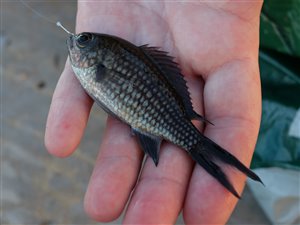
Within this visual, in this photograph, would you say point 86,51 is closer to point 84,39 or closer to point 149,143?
point 84,39

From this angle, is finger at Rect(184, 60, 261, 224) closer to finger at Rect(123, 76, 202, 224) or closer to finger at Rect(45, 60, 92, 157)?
finger at Rect(123, 76, 202, 224)

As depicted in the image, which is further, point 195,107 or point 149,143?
point 195,107

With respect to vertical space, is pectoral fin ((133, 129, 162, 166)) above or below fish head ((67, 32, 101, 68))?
below

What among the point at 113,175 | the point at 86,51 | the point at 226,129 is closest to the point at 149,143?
the point at 113,175

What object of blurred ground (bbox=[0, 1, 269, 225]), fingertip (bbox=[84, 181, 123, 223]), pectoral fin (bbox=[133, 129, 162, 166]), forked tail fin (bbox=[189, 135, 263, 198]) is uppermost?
forked tail fin (bbox=[189, 135, 263, 198])

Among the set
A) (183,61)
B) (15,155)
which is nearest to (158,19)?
(183,61)

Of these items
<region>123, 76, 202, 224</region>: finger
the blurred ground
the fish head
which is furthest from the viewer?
the blurred ground

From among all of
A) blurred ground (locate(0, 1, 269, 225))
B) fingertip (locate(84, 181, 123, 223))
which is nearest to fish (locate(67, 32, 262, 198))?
fingertip (locate(84, 181, 123, 223))

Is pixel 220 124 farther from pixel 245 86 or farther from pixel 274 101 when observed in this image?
pixel 274 101
